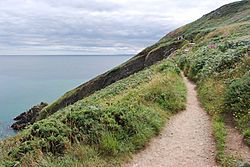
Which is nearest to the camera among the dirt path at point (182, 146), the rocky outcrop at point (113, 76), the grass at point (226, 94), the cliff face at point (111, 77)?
the dirt path at point (182, 146)

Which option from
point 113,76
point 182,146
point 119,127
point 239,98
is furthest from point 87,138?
point 113,76

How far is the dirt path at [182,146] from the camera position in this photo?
8.33m

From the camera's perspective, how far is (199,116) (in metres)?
12.7

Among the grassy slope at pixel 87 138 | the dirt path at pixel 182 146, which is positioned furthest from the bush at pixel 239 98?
the grassy slope at pixel 87 138

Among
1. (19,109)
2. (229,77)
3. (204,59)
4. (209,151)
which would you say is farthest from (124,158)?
(19,109)

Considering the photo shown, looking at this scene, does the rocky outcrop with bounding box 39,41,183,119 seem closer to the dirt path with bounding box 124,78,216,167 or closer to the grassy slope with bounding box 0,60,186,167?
the dirt path with bounding box 124,78,216,167

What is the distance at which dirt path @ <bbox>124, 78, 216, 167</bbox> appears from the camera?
833 centimetres

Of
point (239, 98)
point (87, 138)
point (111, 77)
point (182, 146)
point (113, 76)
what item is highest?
point (239, 98)

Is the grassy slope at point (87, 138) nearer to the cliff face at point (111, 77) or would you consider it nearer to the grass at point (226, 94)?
the grass at point (226, 94)

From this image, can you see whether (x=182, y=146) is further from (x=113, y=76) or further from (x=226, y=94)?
(x=113, y=76)

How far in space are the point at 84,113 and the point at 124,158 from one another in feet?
6.35

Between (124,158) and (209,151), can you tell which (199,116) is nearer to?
(209,151)

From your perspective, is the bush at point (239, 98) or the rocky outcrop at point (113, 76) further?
the rocky outcrop at point (113, 76)

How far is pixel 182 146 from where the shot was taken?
9391 millimetres
